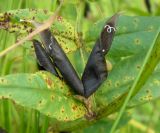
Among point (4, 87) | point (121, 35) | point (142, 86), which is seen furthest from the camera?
point (121, 35)

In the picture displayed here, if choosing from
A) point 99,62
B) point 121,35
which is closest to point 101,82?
point 99,62

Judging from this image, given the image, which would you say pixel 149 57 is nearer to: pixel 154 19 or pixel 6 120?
pixel 154 19

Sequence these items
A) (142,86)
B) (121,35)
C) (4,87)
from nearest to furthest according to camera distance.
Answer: (4,87) < (142,86) < (121,35)

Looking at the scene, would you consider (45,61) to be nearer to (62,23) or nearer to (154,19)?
(62,23)

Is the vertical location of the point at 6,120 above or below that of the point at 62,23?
below

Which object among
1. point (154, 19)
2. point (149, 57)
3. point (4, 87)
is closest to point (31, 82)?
point (4, 87)

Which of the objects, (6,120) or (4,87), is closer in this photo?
(4,87)

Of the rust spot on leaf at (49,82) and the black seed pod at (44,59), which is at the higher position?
the black seed pod at (44,59)

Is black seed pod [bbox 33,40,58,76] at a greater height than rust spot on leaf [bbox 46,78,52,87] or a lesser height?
greater
